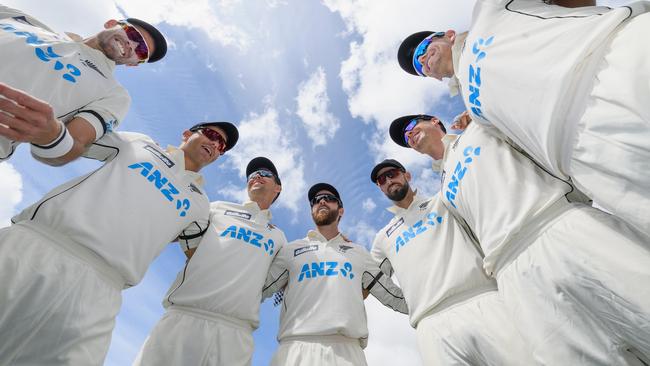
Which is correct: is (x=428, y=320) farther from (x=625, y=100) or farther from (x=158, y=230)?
(x=158, y=230)

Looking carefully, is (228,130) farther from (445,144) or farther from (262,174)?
(445,144)

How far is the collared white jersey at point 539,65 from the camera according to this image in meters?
2.19

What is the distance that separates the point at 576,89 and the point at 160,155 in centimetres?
463

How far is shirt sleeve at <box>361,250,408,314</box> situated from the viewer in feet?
17.7

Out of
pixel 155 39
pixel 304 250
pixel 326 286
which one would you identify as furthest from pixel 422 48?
pixel 155 39

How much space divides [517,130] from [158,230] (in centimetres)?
402

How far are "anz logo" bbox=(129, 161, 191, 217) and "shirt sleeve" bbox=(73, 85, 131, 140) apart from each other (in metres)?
0.56

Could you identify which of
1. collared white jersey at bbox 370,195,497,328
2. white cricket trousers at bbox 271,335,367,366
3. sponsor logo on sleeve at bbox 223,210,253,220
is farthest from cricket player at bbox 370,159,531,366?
sponsor logo on sleeve at bbox 223,210,253,220

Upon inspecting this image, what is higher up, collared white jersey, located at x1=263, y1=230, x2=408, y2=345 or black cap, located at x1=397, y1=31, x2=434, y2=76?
black cap, located at x1=397, y1=31, x2=434, y2=76

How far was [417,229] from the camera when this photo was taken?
4434 millimetres

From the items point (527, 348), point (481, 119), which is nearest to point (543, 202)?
point (481, 119)

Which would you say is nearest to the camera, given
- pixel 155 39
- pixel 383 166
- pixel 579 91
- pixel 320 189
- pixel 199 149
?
pixel 579 91

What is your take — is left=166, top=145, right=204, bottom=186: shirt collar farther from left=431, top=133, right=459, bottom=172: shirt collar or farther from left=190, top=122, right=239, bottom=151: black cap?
left=431, top=133, right=459, bottom=172: shirt collar

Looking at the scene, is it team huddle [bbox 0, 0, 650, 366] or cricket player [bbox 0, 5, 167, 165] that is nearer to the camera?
team huddle [bbox 0, 0, 650, 366]
